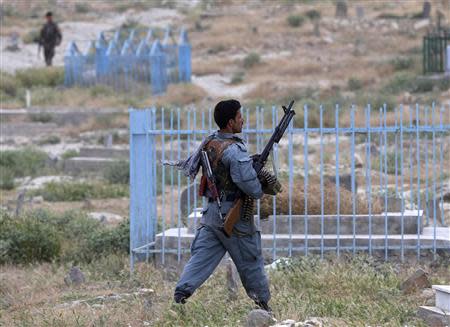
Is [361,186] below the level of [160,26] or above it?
below

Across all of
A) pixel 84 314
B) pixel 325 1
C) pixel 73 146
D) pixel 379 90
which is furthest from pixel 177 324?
pixel 325 1

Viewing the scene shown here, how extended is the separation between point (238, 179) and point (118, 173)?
1073 centimetres

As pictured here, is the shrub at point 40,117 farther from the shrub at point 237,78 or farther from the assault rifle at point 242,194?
the assault rifle at point 242,194

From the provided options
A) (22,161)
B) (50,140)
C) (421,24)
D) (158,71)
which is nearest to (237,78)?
(158,71)

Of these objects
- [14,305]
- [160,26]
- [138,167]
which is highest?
[160,26]

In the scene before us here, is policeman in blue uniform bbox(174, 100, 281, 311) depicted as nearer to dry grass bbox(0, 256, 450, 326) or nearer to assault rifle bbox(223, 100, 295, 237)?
assault rifle bbox(223, 100, 295, 237)

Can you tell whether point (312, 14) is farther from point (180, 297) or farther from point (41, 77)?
point (180, 297)

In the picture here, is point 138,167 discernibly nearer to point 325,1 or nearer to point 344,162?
point 344,162

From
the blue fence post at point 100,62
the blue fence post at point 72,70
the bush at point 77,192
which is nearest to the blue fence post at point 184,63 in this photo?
the blue fence post at point 100,62

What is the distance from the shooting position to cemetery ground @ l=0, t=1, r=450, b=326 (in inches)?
341

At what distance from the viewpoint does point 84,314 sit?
859 centimetres

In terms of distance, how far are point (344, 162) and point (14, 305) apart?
31.3ft

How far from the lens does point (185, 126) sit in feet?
73.8

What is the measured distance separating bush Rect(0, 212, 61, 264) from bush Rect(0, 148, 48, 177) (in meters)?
7.10
